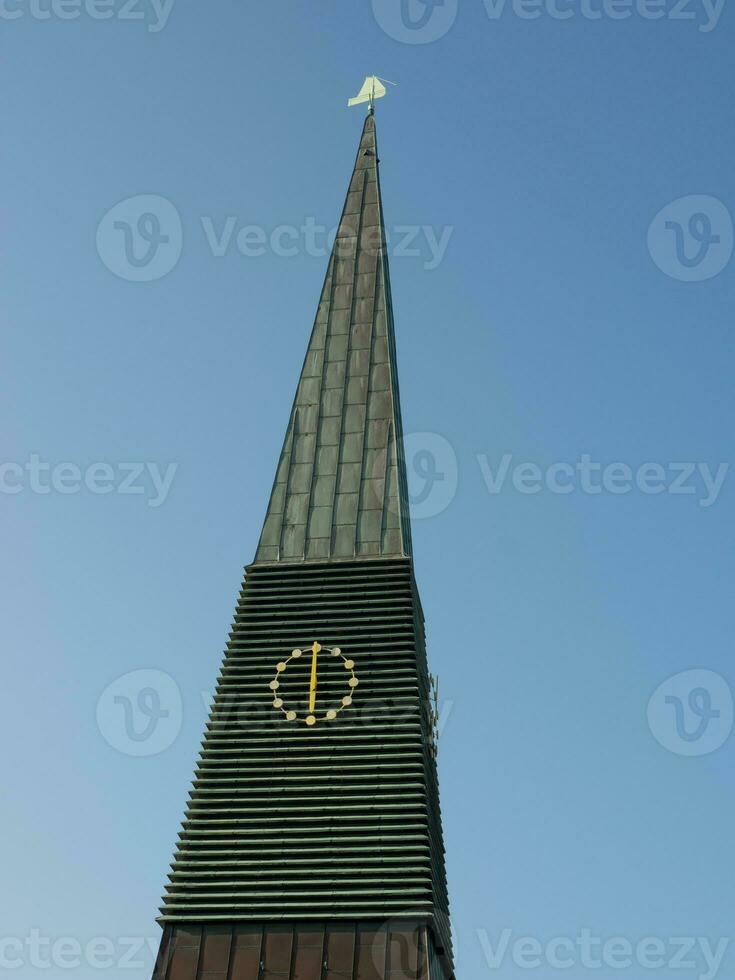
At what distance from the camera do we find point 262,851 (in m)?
38.8

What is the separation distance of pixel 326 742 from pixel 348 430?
1350 cm

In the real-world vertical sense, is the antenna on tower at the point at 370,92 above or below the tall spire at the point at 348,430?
above

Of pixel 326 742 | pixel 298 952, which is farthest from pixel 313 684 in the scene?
pixel 298 952

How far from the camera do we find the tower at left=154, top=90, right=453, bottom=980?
3725cm

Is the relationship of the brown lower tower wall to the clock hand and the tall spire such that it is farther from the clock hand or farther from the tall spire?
the tall spire

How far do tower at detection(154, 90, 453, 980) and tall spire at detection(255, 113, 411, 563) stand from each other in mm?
78

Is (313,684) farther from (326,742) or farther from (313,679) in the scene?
(326,742)

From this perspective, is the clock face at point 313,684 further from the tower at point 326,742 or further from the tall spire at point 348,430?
the tall spire at point 348,430

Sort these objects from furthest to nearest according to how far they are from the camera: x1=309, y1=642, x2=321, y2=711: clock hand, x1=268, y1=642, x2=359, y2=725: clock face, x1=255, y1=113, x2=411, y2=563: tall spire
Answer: x1=255, y1=113, x2=411, y2=563: tall spire < x1=309, y1=642, x2=321, y2=711: clock hand < x1=268, y1=642, x2=359, y2=725: clock face

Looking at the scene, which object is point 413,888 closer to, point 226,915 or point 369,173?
point 226,915

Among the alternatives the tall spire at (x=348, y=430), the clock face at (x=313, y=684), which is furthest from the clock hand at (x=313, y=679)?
the tall spire at (x=348, y=430)

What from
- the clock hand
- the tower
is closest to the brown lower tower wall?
the tower

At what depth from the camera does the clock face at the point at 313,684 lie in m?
41.9

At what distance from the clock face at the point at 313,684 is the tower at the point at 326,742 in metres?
0.05
